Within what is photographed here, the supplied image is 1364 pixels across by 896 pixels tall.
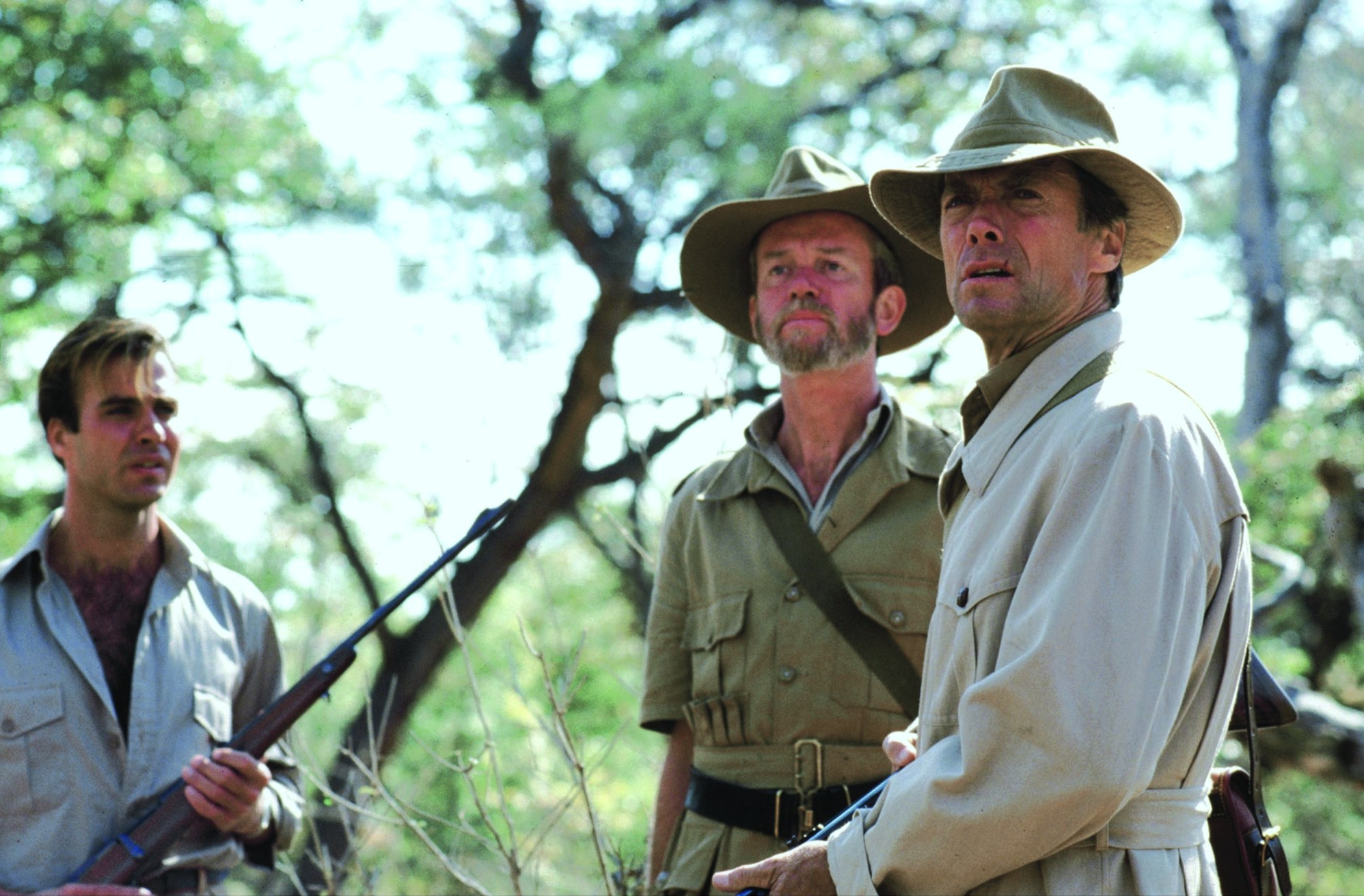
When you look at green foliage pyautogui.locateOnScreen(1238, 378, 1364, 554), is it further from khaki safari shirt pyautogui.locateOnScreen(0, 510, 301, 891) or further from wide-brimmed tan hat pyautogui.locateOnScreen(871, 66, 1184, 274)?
khaki safari shirt pyautogui.locateOnScreen(0, 510, 301, 891)

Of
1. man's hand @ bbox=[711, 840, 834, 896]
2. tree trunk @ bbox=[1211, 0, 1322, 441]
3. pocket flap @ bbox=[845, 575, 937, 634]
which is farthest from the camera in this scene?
tree trunk @ bbox=[1211, 0, 1322, 441]

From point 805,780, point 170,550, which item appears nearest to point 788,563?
point 805,780

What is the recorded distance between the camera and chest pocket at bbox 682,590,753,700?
369 cm

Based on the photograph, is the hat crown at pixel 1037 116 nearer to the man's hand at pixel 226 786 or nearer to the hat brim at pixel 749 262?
the hat brim at pixel 749 262

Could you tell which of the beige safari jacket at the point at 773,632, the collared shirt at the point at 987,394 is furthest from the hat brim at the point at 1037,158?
the beige safari jacket at the point at 773,632

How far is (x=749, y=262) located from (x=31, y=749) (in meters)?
2.39

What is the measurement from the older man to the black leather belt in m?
0.91

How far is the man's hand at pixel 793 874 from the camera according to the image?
2445 mm

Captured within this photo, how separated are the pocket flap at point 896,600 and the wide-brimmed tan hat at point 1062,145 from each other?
0.98m

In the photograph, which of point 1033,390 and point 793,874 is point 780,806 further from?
point 1033,390

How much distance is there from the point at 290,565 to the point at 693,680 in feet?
49.0

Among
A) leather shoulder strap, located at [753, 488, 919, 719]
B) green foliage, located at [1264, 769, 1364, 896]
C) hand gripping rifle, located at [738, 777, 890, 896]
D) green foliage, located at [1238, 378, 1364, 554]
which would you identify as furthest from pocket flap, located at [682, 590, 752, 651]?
green foliage, located at [1264, 769, 1364, 896]

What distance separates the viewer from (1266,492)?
877 cm

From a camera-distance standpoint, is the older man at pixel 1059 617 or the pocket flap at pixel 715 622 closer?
the older man at pixel 1059 617
